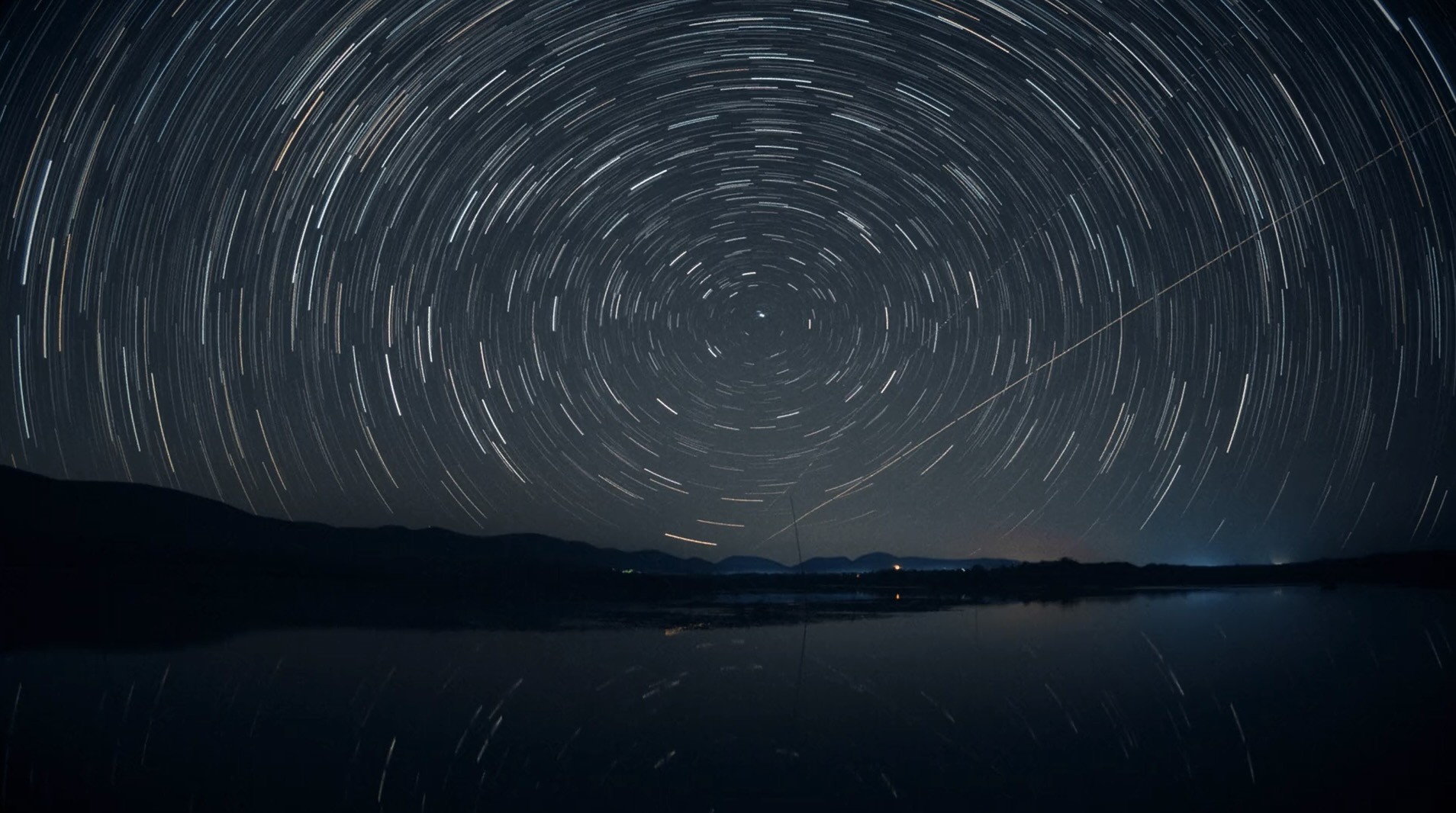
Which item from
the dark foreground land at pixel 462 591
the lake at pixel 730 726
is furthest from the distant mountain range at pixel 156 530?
the lake at pixel 730 726

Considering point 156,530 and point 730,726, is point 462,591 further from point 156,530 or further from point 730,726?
point 156,530

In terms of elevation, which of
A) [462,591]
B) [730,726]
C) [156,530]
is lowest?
[730,726]

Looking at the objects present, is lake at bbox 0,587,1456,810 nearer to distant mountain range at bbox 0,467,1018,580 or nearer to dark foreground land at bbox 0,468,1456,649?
dark foreground land at bbox 0,468,1456,649

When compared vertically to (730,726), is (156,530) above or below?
above

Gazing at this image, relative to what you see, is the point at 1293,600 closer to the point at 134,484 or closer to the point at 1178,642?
the point at 1178,642

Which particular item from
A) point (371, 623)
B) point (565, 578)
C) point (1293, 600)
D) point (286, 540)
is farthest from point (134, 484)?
point (1293, 600)

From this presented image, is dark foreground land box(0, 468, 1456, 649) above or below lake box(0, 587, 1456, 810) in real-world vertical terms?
above

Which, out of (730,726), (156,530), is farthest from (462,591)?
(156,530)

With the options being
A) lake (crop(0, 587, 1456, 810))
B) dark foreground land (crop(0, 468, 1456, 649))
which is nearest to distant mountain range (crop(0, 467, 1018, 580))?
dark foreground land (crop(0, 468, 1456, 649))
